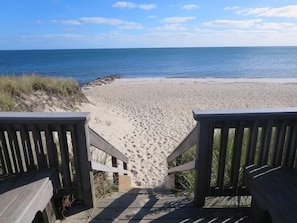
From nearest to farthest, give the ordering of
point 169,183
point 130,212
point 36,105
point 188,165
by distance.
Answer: point 130,212 < point 188,165 < point 169,183 < point 36,105

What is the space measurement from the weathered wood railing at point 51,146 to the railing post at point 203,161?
4.01 ft

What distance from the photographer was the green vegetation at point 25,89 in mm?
7890

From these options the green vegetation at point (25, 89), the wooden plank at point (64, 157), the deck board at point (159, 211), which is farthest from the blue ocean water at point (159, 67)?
the deck board at point (159, 211)

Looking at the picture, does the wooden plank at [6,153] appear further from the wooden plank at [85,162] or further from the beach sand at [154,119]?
the beach sand at [154,119]

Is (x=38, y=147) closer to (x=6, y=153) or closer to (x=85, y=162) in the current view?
(x=6, y=153)

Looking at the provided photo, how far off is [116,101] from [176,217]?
13792 millimetres

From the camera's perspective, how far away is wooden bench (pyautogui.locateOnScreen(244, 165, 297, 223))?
7.22ft

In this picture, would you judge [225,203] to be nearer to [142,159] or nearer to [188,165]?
[188,165]

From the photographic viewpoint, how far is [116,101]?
16.4 meters

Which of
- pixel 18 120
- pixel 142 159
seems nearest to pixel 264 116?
pixel 18 120

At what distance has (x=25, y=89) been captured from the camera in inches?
376

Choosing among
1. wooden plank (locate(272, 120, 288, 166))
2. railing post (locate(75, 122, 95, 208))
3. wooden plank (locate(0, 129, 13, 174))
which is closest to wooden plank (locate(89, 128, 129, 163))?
railing post (locate(75, 122, 95, 208))

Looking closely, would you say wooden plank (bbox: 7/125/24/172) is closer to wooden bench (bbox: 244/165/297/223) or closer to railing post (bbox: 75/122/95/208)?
railing post (bbox: 75/122/95/208)

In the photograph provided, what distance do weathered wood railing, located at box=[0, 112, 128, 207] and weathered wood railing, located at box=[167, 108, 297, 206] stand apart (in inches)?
49.2
